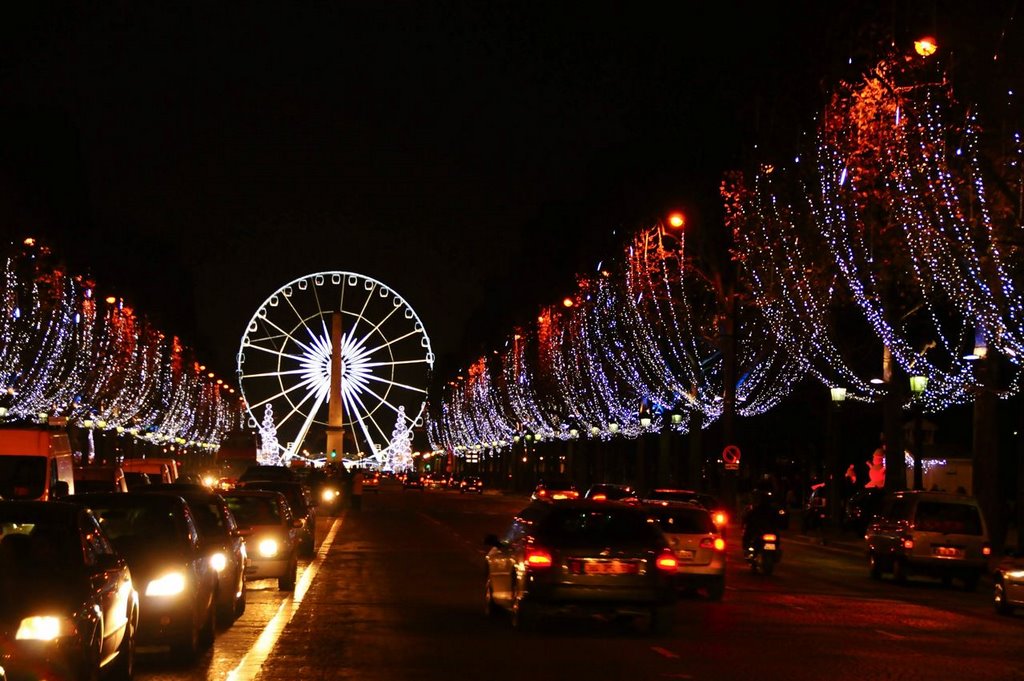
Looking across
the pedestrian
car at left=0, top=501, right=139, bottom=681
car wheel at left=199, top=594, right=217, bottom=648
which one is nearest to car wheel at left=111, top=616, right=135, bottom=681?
car at left=0, top=501, right=139, bottom=681

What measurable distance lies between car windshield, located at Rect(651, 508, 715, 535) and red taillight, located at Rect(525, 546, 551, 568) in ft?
25.0

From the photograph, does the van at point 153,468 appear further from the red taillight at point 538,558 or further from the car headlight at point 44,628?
the car headlight at point 44,628

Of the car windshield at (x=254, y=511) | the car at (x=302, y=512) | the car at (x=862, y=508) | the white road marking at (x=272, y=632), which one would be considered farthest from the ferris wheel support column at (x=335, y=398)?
the car windshield at (x=254, y=511)

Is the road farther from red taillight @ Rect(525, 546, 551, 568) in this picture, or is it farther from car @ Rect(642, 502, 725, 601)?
red taillight @ Rect(525, 546, 551, 568)

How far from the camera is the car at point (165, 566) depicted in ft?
57.2

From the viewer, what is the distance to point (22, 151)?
9794 cm

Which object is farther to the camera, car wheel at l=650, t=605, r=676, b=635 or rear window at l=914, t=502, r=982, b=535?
rear window at l=914, t=502, r=982, b=535

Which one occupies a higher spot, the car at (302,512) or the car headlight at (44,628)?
the car at (302,512)

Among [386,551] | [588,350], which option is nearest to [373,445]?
[588,350]

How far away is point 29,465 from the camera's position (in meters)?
32.0

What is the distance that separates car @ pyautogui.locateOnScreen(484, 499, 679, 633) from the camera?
20.8 metres

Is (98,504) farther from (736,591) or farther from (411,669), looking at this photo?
(736,591)

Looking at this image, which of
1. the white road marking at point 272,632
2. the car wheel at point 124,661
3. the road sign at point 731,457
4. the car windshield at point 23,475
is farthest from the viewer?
the road sign at point 731,457

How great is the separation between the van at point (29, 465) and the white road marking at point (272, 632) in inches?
190
